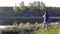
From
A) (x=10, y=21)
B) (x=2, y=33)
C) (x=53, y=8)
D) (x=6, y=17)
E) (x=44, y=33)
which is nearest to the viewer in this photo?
(x=44, y=33)

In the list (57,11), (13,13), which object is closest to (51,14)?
(57,11)

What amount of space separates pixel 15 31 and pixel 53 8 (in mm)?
22125

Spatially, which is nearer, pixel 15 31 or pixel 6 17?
pixel 15 31

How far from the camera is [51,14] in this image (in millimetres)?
42250

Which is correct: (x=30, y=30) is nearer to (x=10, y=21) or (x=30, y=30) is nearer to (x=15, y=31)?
(x=15, y=31)

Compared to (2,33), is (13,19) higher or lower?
lower

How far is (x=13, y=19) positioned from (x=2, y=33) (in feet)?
53.6

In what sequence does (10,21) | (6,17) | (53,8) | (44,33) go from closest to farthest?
(44,33)
(10,21)
(6,17)
(53,8)

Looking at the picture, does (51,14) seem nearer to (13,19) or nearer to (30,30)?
(13,19)

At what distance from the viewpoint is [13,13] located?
137 feet

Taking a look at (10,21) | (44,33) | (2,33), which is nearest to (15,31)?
(2,33)

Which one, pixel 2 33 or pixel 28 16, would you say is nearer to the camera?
pixel 2 33

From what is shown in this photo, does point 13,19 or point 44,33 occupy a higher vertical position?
point 44,33

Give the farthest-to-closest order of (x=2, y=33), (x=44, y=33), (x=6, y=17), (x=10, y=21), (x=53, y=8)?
(x=53, y=8) < (x=6, y=17) < (x=10, y=21) < (x=2, y=33) < (x=44, y=33)
